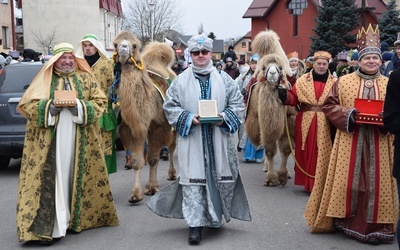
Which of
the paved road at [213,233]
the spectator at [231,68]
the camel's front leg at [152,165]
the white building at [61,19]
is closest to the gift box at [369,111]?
the paved road at [213,233]

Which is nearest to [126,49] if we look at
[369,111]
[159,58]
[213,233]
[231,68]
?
[159,58]

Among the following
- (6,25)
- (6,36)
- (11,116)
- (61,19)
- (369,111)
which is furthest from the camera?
(61,19)

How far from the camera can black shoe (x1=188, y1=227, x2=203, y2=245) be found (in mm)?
5914

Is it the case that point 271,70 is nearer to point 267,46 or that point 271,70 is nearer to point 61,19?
point 267,46

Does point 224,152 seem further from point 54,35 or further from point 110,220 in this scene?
point 54,35

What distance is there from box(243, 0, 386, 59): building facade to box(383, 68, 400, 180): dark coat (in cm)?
3939

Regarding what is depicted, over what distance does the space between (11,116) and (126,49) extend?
340 cm

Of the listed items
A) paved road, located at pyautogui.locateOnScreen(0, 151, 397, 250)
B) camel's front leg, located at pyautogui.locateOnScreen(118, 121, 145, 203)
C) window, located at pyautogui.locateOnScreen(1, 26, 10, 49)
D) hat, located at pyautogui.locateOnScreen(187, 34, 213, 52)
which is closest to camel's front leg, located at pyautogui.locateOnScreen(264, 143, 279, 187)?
paved road, located at pyautogui.locateOnScreen(0, 151, 397, 250)

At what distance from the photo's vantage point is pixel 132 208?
7535mm

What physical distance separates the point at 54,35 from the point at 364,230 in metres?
49.6

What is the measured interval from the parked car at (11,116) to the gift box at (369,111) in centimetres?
601

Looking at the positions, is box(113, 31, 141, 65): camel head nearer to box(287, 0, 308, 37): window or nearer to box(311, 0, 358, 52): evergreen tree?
box(311, 0, 358, 52): evergreen tree

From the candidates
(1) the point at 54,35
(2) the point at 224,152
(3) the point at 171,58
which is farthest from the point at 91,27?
(2) the point at 224,152

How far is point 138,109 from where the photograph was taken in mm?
7547
